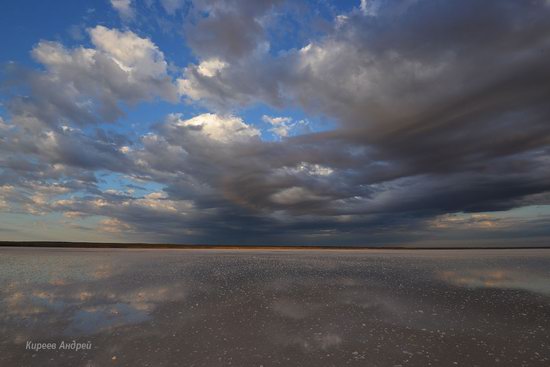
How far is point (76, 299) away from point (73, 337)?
16.9 feet

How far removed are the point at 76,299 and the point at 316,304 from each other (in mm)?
A: 10159

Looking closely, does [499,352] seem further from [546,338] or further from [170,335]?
[170,335]

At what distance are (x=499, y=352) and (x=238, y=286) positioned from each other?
12.0 metres

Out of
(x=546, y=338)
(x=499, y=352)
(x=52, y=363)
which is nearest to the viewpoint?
(x=52, y=363)

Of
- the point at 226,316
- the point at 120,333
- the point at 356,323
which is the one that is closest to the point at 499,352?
the point at 356,323

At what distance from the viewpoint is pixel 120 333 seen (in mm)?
8750

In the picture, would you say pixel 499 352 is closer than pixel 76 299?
Yes

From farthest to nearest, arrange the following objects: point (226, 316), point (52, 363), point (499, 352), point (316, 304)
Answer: point (316, 304), point (226, 316), point (499, 352), point (52, 363)

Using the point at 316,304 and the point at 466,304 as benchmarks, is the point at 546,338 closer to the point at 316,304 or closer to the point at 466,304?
the point at 466,304

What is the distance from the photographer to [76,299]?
12719 mm

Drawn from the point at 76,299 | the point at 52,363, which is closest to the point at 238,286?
the point at 76,299

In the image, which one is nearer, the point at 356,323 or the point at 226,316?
the point at 356,323

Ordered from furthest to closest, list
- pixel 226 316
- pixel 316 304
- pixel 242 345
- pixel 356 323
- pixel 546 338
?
1. pixel 316 304
2. pixel 226 316
3. pixel 356 323
4. pixel 546 338
5. pixel 242 345

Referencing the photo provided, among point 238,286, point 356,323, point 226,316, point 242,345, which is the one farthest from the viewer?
point 238,286
